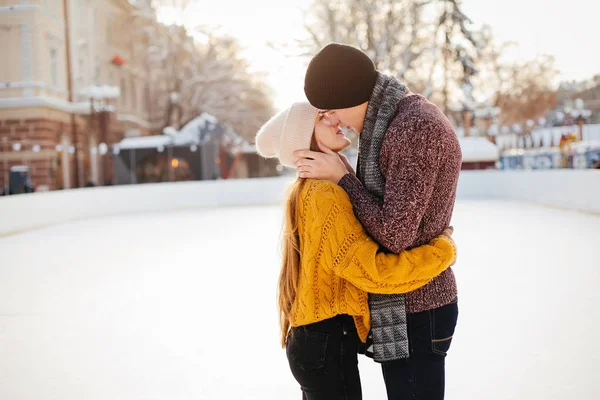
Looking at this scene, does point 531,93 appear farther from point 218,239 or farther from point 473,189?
point 218,239

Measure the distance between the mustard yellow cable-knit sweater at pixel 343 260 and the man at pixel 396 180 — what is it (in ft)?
0.11

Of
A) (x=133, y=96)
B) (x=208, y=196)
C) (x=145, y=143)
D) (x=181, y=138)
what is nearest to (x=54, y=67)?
(x=145, y=143)

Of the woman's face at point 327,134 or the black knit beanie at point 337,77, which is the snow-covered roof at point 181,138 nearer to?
the woman's face at point 327,134

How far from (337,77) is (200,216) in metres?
11.9

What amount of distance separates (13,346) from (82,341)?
0.40 metres

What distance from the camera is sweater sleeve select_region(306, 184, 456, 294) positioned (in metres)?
1.46

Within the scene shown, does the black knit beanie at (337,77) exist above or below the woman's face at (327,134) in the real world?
above

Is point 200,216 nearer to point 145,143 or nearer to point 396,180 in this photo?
point 145,143

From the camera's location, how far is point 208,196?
16.5 m

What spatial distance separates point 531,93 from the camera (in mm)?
40406

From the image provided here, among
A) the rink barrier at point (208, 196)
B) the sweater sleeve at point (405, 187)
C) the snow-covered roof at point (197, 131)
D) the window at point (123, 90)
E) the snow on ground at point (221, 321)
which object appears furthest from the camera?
the window at point (123, 90)

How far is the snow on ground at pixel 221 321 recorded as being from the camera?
3020mm

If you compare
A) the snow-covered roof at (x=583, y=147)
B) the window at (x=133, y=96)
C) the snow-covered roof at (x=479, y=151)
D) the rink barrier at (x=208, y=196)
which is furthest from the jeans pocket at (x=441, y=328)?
the window at (x=133, y=96)

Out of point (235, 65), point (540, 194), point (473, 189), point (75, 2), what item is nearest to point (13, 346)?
point (540, 194)
